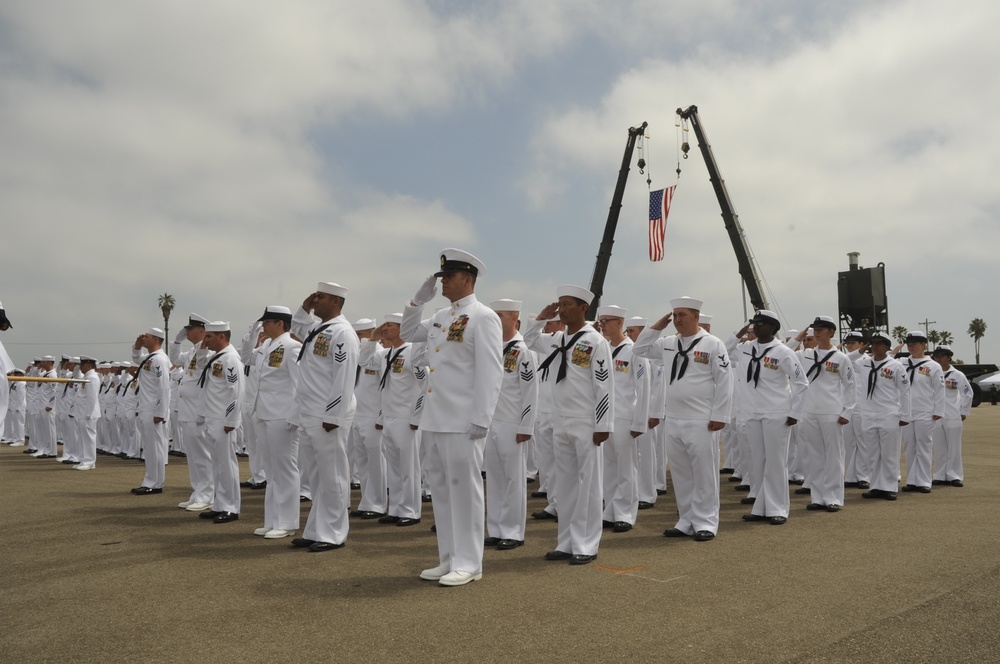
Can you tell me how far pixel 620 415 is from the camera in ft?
28.3

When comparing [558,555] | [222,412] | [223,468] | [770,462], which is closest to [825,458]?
[770,462]

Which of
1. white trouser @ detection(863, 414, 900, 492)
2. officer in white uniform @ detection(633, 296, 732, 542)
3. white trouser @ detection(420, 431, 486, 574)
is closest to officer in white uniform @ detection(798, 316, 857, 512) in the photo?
white trouser @ detection(863, 414, 900, 492)

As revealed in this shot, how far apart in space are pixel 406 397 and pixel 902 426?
8.16 meters

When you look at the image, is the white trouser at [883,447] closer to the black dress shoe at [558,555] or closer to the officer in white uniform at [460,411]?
the black dress shoe at [558,555]

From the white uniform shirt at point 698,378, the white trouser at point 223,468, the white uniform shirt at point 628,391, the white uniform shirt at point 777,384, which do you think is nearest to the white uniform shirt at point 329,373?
the white trouser at point 223,468

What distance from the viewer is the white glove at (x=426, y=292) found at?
20.9 ft

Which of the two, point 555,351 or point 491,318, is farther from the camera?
point 555,351

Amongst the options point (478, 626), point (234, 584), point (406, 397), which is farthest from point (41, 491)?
point (478, 626)

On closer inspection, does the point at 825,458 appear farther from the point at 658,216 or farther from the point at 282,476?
the point at 658,216

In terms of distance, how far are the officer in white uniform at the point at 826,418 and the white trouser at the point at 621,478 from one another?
105 inches

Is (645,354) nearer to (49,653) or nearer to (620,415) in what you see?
(620,415)

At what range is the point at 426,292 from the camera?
641cm

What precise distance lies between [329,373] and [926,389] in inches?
382

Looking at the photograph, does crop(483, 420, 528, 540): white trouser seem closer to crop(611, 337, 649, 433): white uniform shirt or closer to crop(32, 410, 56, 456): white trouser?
crop(611, 337, 649, 433): white uniform shirt
